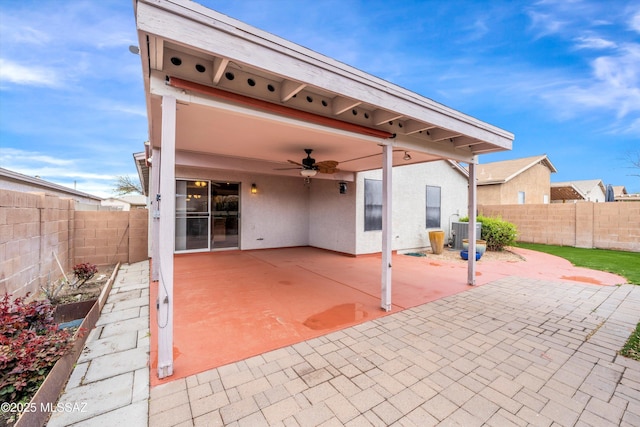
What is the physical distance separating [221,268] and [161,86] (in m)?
4.82

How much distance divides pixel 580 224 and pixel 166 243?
13753mm

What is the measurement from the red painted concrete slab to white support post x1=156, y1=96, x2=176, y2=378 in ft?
0.71

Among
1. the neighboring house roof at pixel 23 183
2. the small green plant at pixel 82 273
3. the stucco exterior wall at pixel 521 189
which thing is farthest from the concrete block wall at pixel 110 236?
the stucco exterior wall at pixel 521 189

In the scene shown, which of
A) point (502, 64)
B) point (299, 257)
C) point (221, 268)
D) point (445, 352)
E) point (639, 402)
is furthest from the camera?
point (502, 64)

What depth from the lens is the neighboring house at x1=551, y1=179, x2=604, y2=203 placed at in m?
19.1

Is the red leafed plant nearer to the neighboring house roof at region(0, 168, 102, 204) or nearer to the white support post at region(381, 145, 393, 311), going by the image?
the white support post at region(381, 145, 393, 311)

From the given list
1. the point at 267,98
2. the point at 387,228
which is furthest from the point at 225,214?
the point at 267,98

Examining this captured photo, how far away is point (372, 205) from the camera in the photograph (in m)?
8.31

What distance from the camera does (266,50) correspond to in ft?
7.32

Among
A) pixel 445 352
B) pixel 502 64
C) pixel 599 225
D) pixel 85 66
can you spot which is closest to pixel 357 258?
pixel 445 352

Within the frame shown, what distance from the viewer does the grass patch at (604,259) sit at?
6352mm

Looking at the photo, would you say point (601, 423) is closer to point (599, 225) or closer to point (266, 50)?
point (266, 50)

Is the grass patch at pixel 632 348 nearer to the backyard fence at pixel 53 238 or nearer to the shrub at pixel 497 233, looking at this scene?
the shrub at pixel 497 233

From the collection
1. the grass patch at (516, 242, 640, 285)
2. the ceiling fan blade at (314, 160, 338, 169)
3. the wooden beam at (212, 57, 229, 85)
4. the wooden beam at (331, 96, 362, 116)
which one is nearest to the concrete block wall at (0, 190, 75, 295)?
the wooden beam at (212, 57, 229, 85)
